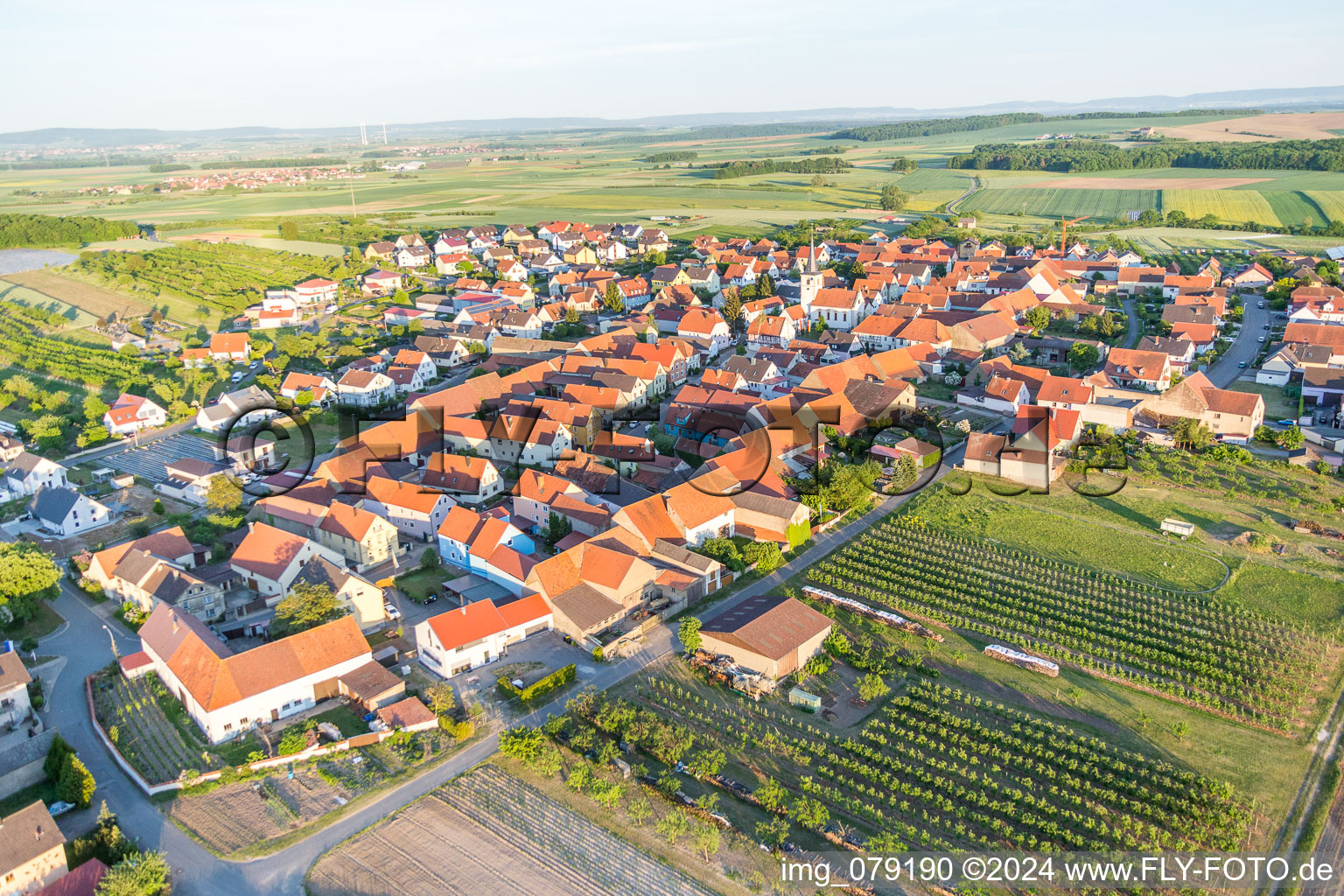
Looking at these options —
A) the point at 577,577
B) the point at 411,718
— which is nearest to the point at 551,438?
the point at 577,577

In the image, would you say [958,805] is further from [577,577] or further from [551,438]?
[551,438]

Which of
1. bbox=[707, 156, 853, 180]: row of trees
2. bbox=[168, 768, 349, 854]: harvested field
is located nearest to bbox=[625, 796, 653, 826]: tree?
bbox=[168, 768, 349, 854]: harvested field

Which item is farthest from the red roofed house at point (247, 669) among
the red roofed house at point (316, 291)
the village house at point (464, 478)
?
the red roofed house at point (316, 291)

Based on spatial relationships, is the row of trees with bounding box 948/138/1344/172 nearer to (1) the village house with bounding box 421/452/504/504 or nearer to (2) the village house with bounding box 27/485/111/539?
(1) the village house with bounding box 421/452/504/504

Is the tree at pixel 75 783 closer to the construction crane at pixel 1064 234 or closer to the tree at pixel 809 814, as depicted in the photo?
the tree at pixel 809 814

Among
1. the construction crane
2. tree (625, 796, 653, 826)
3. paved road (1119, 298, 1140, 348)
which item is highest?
the construction crane

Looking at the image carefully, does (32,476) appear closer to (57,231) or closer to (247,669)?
(247,669)

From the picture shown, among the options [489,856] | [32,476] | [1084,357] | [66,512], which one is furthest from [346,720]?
[1084,357]
